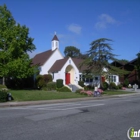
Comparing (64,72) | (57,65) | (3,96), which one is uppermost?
(57,65)

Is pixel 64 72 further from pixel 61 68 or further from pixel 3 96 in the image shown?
pixel 3 96

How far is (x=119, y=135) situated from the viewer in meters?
6.55

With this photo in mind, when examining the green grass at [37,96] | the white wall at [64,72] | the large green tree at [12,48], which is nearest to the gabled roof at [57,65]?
the white wall at [64,72]

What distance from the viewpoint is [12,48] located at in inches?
1112

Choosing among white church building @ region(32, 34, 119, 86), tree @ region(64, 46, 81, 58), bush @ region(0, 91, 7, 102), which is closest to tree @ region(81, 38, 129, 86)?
white church building @ region(32, 34, 119, 86)

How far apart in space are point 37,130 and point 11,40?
24632mm

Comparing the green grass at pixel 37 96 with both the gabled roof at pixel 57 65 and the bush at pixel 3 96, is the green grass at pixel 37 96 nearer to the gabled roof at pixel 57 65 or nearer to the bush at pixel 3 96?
the bush at pixel 3 96

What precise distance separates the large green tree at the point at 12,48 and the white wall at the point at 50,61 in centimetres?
693

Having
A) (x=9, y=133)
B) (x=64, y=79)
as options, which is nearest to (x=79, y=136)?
(x=9, y=133)

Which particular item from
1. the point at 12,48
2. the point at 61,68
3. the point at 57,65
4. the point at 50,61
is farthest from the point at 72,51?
the point at 12,48

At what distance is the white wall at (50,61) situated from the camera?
37.6 m

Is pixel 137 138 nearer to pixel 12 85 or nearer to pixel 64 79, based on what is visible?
pixel 64 79

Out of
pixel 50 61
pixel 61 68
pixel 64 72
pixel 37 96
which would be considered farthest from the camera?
pixel 50 61

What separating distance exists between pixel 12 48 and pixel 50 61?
37.5 ft
